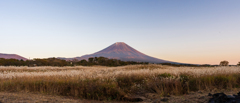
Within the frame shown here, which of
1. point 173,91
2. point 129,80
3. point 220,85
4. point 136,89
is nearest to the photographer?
point 173,91

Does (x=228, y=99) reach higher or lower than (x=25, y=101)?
higher

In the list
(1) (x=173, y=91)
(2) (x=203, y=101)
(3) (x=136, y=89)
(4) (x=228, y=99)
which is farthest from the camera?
(3) (x=136, y=89)

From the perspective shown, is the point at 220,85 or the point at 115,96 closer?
the point at 115,96

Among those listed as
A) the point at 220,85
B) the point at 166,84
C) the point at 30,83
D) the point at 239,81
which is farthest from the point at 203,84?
the point at 30,83

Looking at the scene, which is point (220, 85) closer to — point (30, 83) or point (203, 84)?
point (203, 84)

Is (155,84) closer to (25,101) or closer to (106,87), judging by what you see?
(106,87)

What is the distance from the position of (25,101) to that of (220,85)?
8.04 meters

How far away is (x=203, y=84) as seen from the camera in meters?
7.21

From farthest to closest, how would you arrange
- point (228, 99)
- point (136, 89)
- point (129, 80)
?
1. point (129, 80)
2. point (136, 89)
3. point (228, 99)

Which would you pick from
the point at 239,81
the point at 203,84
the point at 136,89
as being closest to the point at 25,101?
the point at 136,89

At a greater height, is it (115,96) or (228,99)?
(228,99)

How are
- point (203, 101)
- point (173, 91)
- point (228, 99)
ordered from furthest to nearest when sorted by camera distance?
point (173, 91)
point (203, 101)
point (228, 99)

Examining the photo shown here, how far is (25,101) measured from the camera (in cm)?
495

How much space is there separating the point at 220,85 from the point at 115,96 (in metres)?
4.92
